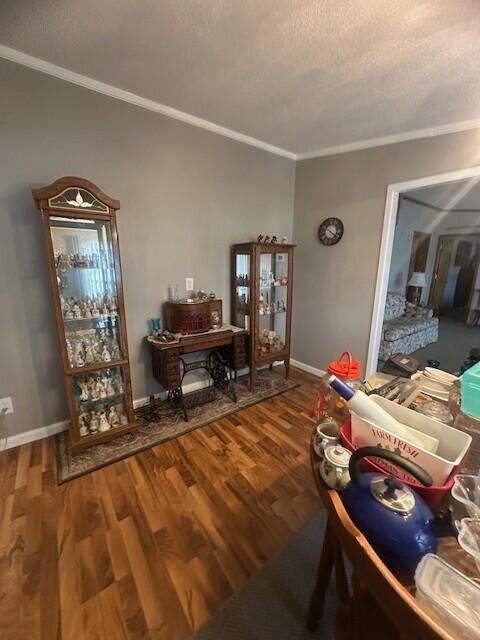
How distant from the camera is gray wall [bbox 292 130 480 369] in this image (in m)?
2.42

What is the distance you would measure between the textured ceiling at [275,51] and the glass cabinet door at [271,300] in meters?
1.31

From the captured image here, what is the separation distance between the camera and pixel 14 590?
4.00ft

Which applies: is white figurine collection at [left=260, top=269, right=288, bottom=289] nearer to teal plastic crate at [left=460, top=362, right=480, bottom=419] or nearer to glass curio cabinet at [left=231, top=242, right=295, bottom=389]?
glass curio cabinet at [left=231, top=242, right=295, bottom=389]

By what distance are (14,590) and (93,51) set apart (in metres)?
2.81

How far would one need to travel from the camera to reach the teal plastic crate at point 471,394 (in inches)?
40.5

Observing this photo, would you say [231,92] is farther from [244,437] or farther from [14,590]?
[14,590]

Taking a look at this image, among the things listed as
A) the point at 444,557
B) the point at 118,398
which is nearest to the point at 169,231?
the point at 118,398

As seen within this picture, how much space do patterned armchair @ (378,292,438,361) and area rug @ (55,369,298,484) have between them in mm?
1605

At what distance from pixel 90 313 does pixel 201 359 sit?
1209mm

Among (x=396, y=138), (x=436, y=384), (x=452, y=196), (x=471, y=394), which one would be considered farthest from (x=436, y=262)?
(x=471, y=394)

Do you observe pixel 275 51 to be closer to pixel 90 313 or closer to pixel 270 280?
pixel 270 280

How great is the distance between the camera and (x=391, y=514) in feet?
1.88

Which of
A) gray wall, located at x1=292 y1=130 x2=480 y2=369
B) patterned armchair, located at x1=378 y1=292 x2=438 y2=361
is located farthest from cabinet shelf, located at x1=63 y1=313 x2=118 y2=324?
patterned armchair, located at x1=378 y1=292 x2=438 y2=361

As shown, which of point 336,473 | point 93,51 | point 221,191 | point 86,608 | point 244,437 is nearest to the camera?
point 336,473
